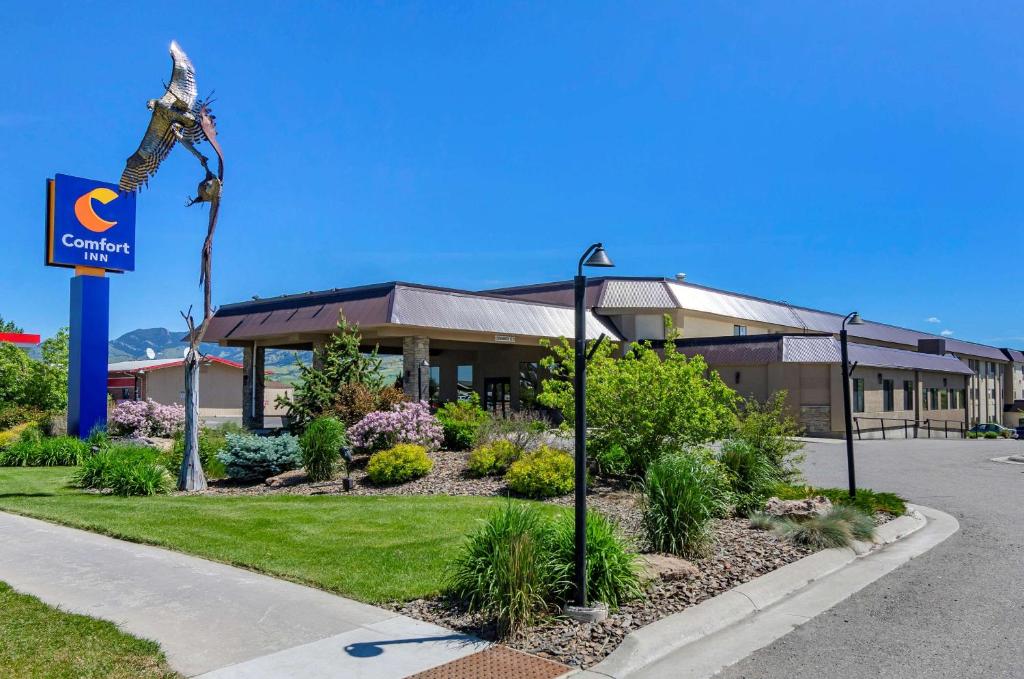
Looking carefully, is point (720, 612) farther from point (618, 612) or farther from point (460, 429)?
point (460, 429)

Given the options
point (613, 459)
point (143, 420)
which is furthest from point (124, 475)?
point (143, 420)

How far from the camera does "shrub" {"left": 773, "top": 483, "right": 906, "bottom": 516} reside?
1251cm

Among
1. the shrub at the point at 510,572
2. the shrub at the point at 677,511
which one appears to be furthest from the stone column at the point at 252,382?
the shrub at the point at 510,572

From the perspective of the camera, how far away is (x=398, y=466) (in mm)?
15109

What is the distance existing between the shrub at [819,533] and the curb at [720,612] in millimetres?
124

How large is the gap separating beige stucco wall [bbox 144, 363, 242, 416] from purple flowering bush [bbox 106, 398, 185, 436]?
28.9 metres

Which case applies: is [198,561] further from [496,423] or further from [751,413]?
[751,413]

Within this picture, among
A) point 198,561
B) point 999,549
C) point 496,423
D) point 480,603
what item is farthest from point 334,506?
point 999,549

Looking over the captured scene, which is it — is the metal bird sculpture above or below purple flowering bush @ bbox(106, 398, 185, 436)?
above

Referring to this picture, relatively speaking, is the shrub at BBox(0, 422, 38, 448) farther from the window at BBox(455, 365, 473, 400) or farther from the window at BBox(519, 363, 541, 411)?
the window at BBox(455, 365, 473, 400)

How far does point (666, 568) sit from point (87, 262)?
842 inches

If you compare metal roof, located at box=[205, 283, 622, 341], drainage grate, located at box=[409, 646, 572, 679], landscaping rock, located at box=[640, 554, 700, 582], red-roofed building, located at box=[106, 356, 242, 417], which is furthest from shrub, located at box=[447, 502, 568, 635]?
red-roofed building, located at box=[106, 356, 242, 417]

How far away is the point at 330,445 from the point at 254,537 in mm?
6034

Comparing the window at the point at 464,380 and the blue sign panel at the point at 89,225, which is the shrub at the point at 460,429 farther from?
the window at the point at 464,380
